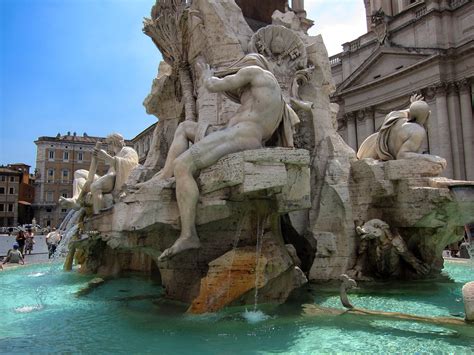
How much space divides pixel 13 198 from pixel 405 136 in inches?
2366

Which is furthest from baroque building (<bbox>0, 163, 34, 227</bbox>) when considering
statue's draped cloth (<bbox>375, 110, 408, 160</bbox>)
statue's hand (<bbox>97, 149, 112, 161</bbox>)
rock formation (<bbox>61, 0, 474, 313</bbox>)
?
statue's draped cloth (<bbox>375, 110, 408, 160</bbox>)

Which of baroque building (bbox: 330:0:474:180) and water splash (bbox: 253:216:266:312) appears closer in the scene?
water splash (bbox: 253:216:266:312)

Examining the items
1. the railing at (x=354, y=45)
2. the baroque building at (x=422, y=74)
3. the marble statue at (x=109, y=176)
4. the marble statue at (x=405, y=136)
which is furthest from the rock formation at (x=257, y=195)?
the railing at (x=354, y=45)

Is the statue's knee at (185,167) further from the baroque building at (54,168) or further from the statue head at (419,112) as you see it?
the baroque building at (54,168)

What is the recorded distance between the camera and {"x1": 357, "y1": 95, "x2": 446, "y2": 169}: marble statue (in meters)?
7.11

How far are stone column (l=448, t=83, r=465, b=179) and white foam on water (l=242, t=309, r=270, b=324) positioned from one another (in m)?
25.3

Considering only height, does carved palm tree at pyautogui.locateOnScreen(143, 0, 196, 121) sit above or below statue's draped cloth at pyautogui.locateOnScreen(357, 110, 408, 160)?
above

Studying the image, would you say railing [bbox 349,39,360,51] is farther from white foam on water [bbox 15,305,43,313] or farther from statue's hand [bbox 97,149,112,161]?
white foam on water [bbox 15,305,43,313]

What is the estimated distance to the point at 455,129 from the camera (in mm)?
26922

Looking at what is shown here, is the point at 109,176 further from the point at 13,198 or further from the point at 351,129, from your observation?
the point at 13,198

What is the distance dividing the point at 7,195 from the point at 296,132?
2324 inches

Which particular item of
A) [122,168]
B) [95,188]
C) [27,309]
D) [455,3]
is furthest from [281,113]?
[455,3]

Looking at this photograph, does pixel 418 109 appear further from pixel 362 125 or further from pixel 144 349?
pixel 362 125

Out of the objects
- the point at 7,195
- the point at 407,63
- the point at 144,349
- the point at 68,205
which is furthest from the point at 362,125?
the point at 7,195
